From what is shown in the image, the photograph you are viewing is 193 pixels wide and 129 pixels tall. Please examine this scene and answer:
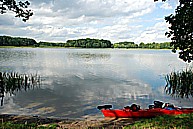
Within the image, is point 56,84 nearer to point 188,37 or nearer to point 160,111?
point 160,111

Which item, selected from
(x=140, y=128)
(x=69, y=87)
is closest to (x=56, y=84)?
(x=69, y=87)

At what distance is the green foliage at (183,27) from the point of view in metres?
6.70

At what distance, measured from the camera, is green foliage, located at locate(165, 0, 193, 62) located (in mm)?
6699

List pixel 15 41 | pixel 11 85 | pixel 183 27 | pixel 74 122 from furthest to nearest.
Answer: pixel 15 41
pixel 11 85
pixel 74 122
pixel 183 27

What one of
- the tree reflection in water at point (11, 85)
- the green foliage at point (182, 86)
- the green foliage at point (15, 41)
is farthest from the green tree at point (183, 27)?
the green foliage at point (15, 41)

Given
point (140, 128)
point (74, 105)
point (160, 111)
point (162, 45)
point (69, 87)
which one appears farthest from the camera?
point (162, 45)

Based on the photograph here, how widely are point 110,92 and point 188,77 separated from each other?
671 cm

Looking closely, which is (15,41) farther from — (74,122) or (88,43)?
(74,122)

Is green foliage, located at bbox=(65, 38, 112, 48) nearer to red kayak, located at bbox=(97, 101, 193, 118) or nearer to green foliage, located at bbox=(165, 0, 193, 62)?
red kayak, located at bbox=(97, 101, 193, 118)

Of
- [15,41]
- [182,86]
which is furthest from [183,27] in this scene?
[15,41]

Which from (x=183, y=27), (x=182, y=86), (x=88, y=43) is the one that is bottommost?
(x=182, y=86)

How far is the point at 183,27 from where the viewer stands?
22.9ft

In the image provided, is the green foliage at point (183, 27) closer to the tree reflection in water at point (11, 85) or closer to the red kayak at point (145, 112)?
the red kayak at point (145, 112)

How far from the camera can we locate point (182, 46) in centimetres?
725
